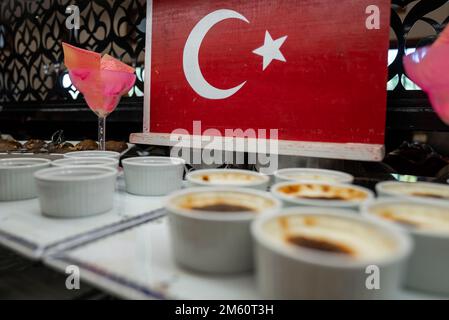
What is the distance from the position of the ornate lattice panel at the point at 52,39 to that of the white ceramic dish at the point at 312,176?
1.51m

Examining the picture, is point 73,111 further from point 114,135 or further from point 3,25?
point 3,25

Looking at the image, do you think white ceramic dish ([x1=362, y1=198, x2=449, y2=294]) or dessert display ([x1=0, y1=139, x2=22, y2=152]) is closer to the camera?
white ceramic dish ([x1=362, y1=198, x2=449, y2=294])

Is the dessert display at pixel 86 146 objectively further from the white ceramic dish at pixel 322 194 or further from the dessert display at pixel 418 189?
the dessert display at pixel 418 189

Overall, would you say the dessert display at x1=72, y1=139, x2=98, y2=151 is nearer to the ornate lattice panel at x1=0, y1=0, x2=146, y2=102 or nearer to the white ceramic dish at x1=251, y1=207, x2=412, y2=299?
the ornate lattice panel at x1=0, y1=0, x2=146, y2=102

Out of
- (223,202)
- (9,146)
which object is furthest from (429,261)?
(9,146)

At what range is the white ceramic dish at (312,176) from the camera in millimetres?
1287

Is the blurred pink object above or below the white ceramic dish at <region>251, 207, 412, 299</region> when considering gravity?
above

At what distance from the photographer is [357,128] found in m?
1.47

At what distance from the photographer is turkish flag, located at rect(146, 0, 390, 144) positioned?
1.46 metres

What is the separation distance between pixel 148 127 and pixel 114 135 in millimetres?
→ 736

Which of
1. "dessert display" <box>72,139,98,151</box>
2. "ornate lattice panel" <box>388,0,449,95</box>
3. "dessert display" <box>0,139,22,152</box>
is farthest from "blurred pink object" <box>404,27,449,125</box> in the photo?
"dessert display" <box>0,139,22,152</box>

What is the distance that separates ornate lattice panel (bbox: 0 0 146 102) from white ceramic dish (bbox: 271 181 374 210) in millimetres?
1700

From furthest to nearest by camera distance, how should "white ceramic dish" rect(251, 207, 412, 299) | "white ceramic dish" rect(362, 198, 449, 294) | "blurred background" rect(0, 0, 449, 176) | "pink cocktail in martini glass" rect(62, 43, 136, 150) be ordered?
1. "pink cocktail in martini glass" rect(62, 43, 136, 150)
2. "blurred background" rect(0, 0, 449, 176)
3. "white ceramic dish" rect(362, 198, 449, 294)
4. "white ceramic dish" rect(251, 207, 412, 299)
